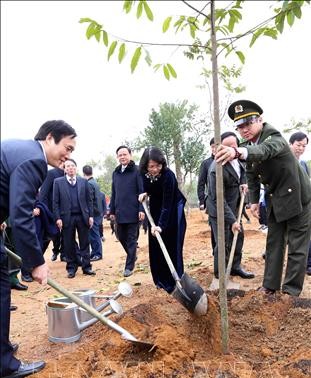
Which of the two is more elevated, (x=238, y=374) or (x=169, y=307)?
(x=238, y=374)

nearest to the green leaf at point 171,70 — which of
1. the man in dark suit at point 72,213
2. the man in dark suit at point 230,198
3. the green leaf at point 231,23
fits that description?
the green leaf at point 231,23

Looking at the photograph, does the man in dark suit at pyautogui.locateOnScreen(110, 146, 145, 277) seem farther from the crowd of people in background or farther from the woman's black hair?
the woman's black hair

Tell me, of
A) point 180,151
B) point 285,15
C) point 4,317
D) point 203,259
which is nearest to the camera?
point 285,15

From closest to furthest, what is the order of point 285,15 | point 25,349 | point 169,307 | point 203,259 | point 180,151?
point 285,15, point 25,349, point 169,307, point 203,259, point 180,151

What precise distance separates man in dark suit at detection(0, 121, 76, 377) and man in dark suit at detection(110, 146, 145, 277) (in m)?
2.81

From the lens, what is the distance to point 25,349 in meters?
3.10

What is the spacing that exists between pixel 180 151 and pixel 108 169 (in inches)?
944

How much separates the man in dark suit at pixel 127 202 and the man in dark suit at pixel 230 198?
1.22 m

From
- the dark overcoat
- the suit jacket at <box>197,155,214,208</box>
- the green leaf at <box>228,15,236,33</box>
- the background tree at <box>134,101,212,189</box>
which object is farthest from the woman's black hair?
the background tree at <box>134,101,212,189</box>

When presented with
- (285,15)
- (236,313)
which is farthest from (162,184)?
(285,15)

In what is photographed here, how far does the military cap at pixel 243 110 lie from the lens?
3082mm

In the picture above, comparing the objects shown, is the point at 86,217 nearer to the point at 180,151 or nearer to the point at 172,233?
the point at 172,233

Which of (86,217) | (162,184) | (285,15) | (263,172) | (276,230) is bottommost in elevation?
(86,217)

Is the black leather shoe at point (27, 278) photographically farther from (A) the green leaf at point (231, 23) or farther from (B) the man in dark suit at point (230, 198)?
(A) the green leaf at point (231, 23)
